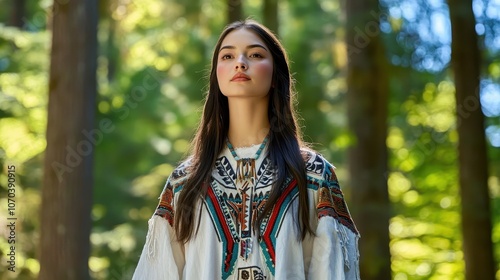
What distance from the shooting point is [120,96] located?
1352 cm

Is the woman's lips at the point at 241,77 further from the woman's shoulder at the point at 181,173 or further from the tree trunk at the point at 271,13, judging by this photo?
the tree trunk at the point at 271,13

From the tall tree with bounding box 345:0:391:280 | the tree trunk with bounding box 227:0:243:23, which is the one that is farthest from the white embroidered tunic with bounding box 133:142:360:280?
the tree trunk with bounding box 227:0:243:23

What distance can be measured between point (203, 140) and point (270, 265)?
654mm

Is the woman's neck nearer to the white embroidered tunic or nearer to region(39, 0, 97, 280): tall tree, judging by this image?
the white embroidered tunic

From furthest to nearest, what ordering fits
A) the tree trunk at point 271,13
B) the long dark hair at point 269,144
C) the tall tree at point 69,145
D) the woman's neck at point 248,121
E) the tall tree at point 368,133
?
the tree trunk at point 271,13 < the tall tree at point 368,133 < the tall tree at point 69,145 < the woman's neck at point 248,121 < the long dark hair at point 269,144

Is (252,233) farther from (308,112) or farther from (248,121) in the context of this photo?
(308,112)

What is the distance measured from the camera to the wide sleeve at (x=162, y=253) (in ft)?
11.4

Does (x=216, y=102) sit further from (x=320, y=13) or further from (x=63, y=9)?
(x=320, y=13)

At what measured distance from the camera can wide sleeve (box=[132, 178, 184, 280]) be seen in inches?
137

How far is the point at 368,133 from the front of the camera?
957cm

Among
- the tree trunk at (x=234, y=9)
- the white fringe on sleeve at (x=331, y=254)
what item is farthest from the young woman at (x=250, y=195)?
the tree trunk at (x=234, y=9)

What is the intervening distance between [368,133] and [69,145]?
344 cm

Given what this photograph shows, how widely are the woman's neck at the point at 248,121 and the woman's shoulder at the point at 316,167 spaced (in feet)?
0.64

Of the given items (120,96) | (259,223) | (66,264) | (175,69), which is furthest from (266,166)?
(175,69)
